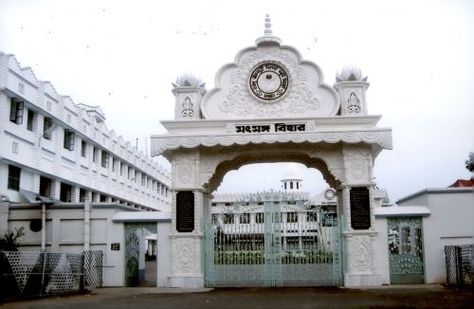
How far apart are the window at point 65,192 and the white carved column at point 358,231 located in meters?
19.5

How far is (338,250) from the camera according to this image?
14961 millimetres

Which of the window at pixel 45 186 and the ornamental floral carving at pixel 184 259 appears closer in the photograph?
the ornamental floral carving at pixel 184 259

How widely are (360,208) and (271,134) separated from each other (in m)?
3.16

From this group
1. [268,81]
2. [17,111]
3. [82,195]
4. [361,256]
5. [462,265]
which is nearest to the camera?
[462,265]

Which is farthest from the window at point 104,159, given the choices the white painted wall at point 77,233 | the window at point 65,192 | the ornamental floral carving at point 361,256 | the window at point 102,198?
the ornamental floral carving at point 361,256

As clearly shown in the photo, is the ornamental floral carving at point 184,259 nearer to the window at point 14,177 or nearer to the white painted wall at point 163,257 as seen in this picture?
the white painted wall at point 163,257

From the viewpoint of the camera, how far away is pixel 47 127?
27141 mm

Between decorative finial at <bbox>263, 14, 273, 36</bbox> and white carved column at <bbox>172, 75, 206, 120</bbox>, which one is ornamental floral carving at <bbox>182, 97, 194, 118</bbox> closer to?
white carved column at <bbox>172, 75, 206, 120</bbox>

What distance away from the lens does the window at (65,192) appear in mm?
30078

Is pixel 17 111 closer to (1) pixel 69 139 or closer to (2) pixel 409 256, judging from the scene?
(1) pixel 69 139

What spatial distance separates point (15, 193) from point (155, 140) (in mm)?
11032

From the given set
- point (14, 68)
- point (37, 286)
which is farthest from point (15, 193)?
point (37, 286)

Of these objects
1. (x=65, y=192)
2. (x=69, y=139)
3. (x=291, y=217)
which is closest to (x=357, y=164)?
(x=291, y=217)

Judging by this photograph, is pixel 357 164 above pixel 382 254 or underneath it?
above
